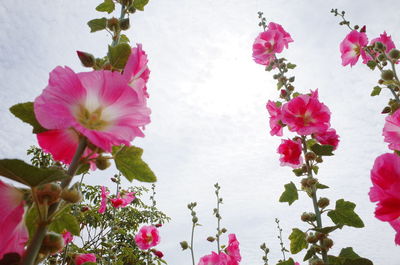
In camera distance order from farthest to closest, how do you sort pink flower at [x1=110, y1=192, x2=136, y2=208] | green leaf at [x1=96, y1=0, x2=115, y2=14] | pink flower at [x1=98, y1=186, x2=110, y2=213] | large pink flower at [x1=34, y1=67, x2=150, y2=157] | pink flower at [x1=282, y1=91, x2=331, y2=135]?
1. pink flower at [x1=110, y1=192, x2=136, y2=208]
2. pink flower at [x1=98, y1=186, x2=110, y2=213]
3. pink flower at [x1=282, y1=91, x2=331, y2=135]
4. green leaf at [x1=96, y1=0, x2=115, y2=14]
5. large pink flower at [x1=34, y1=67, x2=150, y2=157]

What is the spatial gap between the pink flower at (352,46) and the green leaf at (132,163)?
Answer: 2.71m

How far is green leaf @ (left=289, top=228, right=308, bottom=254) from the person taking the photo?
189 cm

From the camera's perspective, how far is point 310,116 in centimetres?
204

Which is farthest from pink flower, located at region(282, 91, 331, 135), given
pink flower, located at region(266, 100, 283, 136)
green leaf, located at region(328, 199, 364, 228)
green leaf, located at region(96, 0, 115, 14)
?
green leaf, located at region(96, 0, 115, 14)

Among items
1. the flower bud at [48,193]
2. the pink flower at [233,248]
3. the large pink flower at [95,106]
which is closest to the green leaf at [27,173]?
the flower bud at [48,193]

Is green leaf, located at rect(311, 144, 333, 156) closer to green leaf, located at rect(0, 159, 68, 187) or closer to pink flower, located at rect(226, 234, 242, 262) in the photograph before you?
green leaf, located at rect(0, 159, 68, 187)

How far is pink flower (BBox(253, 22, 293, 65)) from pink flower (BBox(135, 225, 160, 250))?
3.17m

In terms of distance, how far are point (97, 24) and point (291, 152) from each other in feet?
4.77

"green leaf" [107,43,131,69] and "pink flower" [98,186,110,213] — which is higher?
"pink flower" [98,186,110,213]

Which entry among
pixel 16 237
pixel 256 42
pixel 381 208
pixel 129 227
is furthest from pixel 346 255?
pixel 129 227

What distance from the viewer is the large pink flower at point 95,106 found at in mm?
734

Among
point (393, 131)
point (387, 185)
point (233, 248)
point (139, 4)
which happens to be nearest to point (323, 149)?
point (393, 131)

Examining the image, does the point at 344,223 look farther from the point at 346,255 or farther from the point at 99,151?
the point at 99,151

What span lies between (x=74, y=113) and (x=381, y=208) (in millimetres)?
954
